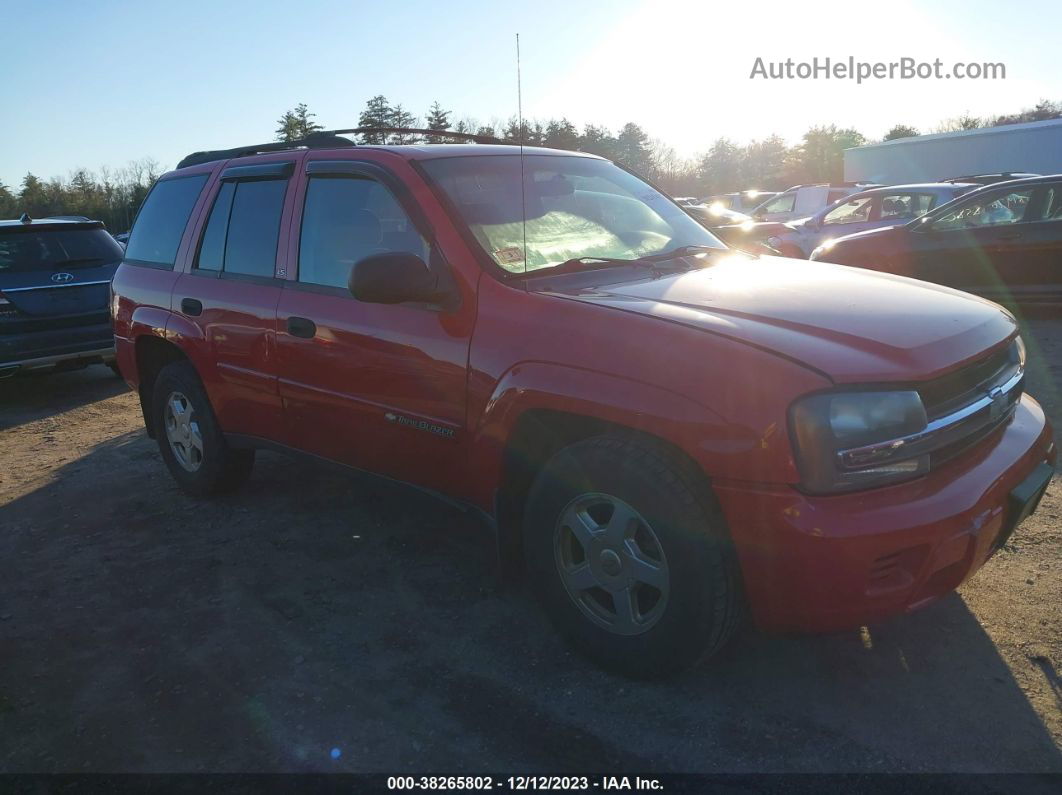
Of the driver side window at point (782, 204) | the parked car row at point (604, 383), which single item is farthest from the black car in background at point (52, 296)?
the driver side window at point (782, 204)

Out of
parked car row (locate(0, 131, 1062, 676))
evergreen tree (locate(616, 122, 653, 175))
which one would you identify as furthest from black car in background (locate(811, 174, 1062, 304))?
evergreen tree (locate(616, 122, 653, 175))

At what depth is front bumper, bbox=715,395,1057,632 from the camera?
2.33 metres

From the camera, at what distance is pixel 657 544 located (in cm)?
264

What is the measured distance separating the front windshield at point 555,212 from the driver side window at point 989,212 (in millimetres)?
6277

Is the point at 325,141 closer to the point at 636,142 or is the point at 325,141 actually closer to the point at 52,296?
the point at 52,296

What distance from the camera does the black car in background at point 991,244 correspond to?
8.70m

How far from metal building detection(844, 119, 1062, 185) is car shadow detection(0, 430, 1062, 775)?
29.4m

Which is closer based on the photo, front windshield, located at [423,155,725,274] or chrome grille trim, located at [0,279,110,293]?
front windshield, located at [423,155,725,274]

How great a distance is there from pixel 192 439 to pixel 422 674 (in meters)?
2.48

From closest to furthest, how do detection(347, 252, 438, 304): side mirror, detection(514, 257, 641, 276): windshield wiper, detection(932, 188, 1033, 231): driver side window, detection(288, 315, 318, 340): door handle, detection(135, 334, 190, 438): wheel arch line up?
detection(347, 252, 438, 304): side mirror < detection(514, 257, 641, 276): windshield wiper < detection(288, 315, 318, 340): door handle < detection(135, 334, 190, 438): wheel arch < detection(932, 188, 1033, 231): driver side window

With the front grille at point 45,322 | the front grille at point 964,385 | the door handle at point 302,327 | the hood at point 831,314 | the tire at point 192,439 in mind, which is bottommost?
the tire at point 192,439

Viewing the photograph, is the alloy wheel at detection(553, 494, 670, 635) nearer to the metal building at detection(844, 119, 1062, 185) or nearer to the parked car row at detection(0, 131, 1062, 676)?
the parked car row at detection(0, 131, 1062, 676)

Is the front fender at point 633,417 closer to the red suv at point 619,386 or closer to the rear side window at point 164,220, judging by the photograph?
the red suv at point 619,386

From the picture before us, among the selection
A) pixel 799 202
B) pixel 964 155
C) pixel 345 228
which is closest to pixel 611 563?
pixel 345 228
